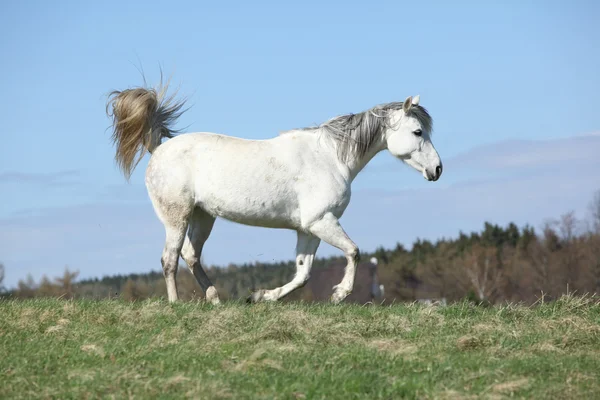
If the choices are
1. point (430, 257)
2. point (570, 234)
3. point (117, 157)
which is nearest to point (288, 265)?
point (430, 257)

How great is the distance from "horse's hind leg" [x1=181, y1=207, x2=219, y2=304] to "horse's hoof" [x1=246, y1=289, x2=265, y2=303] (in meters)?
0.58

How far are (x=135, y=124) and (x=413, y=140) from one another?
11.2 feet

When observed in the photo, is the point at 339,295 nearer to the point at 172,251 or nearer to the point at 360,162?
the point at 360,162

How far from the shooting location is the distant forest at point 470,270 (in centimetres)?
8394

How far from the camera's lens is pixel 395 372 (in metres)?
6.79

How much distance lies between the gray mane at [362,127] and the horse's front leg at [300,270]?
1.07 metres

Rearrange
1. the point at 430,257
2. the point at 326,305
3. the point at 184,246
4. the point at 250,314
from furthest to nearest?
the point at 430,257 < the point at 184,246 < the point at 326,305 < the point at 250,314

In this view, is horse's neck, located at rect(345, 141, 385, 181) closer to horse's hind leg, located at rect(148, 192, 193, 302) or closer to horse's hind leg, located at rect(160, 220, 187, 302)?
horse's hind leg, located at rect(148, 192, 193, 302)

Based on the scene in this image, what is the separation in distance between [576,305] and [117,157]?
5.69m

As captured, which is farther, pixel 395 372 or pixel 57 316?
pixel 57 316

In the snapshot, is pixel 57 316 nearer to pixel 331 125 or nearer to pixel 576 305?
pixel 331 125

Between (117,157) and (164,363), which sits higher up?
(117,157)

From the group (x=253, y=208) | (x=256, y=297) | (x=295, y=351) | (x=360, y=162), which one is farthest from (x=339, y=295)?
(x=295, y=351)

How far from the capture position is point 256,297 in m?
10.2
